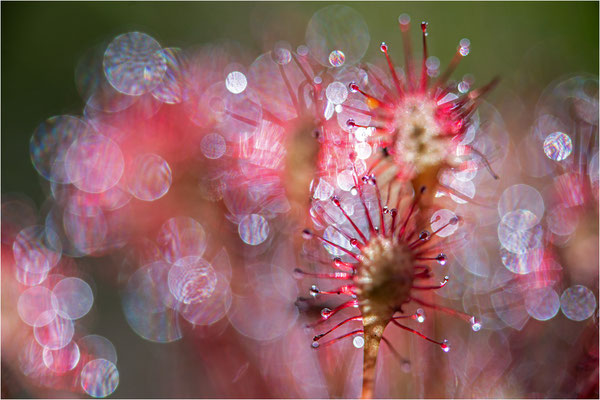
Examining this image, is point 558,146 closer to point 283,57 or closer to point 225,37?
point 283,57

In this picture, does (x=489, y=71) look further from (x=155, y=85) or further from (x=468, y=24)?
(x=155, y=85)

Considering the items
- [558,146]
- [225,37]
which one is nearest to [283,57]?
[558,146]

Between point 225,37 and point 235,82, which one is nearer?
point 235,82

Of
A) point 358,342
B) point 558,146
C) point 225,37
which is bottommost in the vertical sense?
point 358,342

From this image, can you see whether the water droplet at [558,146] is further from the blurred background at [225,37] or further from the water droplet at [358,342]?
the water droplet at [358,342]

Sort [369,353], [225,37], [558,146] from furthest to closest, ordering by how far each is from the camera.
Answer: [225,37] → [558,146] → [369,353]

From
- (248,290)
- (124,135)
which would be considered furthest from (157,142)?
(248,290)

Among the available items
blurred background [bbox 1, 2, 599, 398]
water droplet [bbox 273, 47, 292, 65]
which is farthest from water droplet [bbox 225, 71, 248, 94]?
blurred background [bbox 1, 2, 599, 398]

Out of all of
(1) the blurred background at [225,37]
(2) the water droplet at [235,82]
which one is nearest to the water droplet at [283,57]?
(2) the water droplet at [235,82]

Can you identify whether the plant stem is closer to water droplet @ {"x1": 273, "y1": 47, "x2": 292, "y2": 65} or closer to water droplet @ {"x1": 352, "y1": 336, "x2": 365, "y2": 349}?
water droplet @ {"x1": 352, "y1": 336, "x2": 365, "y2": 349}
